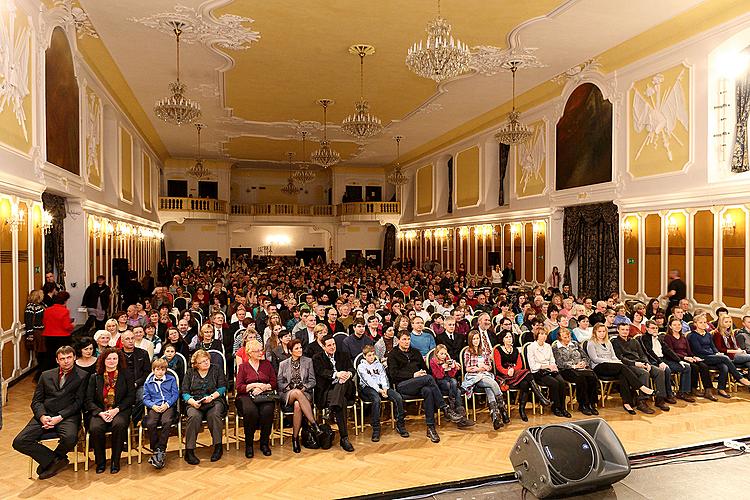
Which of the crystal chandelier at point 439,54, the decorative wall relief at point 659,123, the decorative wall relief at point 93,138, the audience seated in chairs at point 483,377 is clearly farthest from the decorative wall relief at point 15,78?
the decorative wall relief at point 659,123

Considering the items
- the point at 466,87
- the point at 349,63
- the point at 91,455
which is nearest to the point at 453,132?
the point at 466,87

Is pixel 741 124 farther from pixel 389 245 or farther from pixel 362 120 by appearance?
pixel 389 245

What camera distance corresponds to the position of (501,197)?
17.9 metres

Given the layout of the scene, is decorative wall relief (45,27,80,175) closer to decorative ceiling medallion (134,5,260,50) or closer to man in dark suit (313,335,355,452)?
decorative ceiling medallion (134,5,260,50)

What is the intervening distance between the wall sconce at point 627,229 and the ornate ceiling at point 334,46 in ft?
12.7

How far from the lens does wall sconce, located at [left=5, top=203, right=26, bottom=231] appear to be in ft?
25.0

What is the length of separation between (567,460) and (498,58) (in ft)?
33.9

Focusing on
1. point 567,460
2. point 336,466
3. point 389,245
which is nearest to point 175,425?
point 336,466

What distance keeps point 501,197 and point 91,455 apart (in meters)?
14.9

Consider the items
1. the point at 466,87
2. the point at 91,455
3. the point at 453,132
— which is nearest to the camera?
the point at 91,455

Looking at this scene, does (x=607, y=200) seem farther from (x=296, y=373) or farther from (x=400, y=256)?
(x=400, y=256)

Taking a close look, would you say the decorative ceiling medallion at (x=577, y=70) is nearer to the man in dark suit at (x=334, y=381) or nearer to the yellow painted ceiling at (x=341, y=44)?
the yellow painted ceiling at (x=341, y=44)

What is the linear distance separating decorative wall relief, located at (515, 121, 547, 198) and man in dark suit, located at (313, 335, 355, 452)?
10826mm

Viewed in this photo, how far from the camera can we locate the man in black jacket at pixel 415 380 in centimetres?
620
